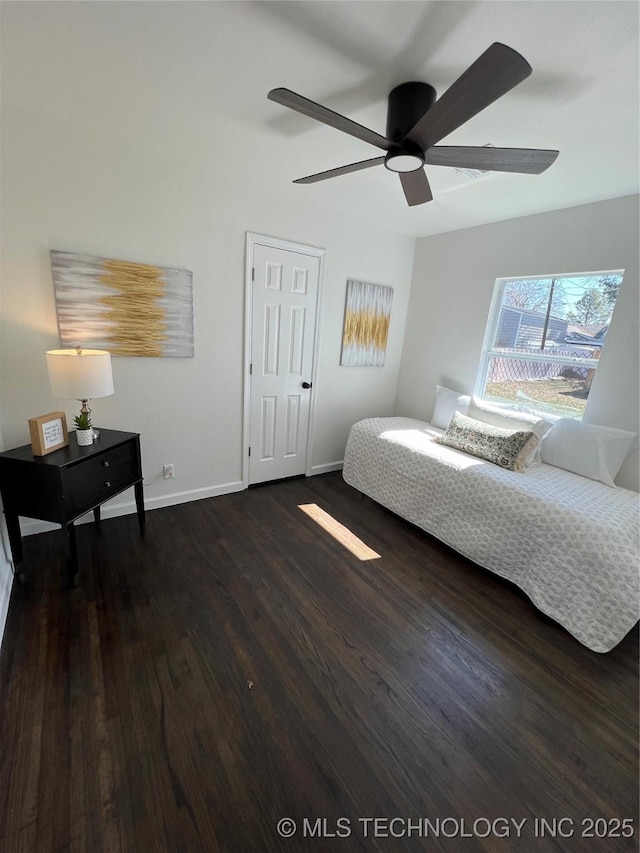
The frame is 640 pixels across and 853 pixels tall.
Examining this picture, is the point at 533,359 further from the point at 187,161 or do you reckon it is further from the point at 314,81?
the point at 187,161

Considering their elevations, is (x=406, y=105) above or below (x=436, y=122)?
above

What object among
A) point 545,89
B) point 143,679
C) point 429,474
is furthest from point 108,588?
point 545,89

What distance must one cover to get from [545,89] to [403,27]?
68cm

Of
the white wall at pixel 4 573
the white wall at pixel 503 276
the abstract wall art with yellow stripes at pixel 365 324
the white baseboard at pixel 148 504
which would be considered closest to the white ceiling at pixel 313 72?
the white wall at pixel 503 276

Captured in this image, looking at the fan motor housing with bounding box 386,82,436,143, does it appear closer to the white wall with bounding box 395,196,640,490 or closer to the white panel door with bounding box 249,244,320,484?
the white panel door with bounding box 249,244,320,484

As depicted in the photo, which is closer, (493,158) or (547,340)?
(493,158)

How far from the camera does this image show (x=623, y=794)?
1.18 metres

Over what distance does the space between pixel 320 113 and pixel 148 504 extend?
2.63 meters

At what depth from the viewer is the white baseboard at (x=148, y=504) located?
88.4 inches

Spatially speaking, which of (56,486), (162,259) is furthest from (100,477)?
(162,259)

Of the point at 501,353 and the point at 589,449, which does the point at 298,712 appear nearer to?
the point at 589,449

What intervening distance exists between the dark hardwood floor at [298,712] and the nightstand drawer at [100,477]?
1.39 ft

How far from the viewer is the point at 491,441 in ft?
8.30

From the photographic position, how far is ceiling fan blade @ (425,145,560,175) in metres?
1.37
